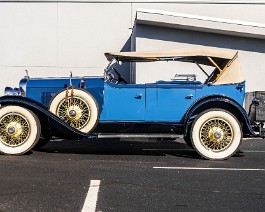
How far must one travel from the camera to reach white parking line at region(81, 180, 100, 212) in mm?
4594

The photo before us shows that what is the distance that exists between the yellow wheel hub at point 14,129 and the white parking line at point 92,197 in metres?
2.53

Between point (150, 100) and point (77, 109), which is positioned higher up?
point (150, 100)

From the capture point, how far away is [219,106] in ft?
26.5

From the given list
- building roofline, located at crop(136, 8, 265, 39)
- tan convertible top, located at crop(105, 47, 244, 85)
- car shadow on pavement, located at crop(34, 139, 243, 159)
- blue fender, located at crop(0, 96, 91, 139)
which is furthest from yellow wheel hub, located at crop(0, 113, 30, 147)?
building roofline, located at crop(136, 8, 265, 39)

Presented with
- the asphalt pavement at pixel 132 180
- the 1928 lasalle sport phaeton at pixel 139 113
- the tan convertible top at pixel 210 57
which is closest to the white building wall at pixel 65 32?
the asphalt pavement at pixel 132 180

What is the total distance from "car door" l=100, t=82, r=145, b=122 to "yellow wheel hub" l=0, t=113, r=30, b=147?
1.43m

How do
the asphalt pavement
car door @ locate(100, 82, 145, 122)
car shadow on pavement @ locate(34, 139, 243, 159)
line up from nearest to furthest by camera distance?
the asphalt pavement → car door @ locate(100, 82, 145, 122) → car shadow on pavement @ locate(34, 139, 243, 159)

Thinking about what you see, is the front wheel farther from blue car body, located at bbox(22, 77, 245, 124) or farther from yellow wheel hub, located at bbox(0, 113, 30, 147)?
yellow wheel hub, located at bbox(0, 113, 30, 147)

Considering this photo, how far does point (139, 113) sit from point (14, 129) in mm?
2182

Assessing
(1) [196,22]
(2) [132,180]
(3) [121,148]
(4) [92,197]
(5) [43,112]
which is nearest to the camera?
→ (4) [92,197]

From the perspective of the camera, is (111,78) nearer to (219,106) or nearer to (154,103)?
(154,103)

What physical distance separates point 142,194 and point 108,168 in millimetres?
1717

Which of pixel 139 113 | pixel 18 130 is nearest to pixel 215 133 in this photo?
pixel 139 113

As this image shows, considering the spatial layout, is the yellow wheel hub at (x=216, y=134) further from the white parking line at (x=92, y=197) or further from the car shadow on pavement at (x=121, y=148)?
the white parking line at (x=92, y=197)
